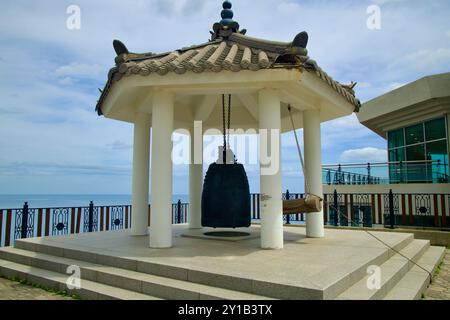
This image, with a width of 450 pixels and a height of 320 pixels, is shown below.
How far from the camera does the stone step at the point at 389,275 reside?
4094mm

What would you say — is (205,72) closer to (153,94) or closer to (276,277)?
(153,94)

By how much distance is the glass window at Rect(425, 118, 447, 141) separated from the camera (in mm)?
16188

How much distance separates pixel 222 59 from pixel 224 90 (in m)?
0.63

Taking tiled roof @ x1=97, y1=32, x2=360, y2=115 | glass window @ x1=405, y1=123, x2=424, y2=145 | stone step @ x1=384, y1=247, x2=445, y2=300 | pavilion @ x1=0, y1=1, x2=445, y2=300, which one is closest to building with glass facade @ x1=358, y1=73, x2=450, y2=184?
glass window @ x1=405, y1=123, x2=424, y2=145

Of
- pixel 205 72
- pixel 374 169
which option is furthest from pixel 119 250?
pixel 374 169

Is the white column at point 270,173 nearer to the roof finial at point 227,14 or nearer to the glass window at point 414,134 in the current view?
the roof finial at point 227,14

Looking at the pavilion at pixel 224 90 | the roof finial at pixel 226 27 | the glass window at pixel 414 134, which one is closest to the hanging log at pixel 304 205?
the pavilion at pixel 224 90

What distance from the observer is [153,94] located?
667 cm

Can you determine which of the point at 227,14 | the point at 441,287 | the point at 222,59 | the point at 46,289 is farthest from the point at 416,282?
the point at 227,14

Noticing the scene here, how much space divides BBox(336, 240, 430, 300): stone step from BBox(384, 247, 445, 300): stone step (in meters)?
0.07

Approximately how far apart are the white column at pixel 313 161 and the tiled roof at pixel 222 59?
131cm

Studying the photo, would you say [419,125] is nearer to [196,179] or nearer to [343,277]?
[196,179]
